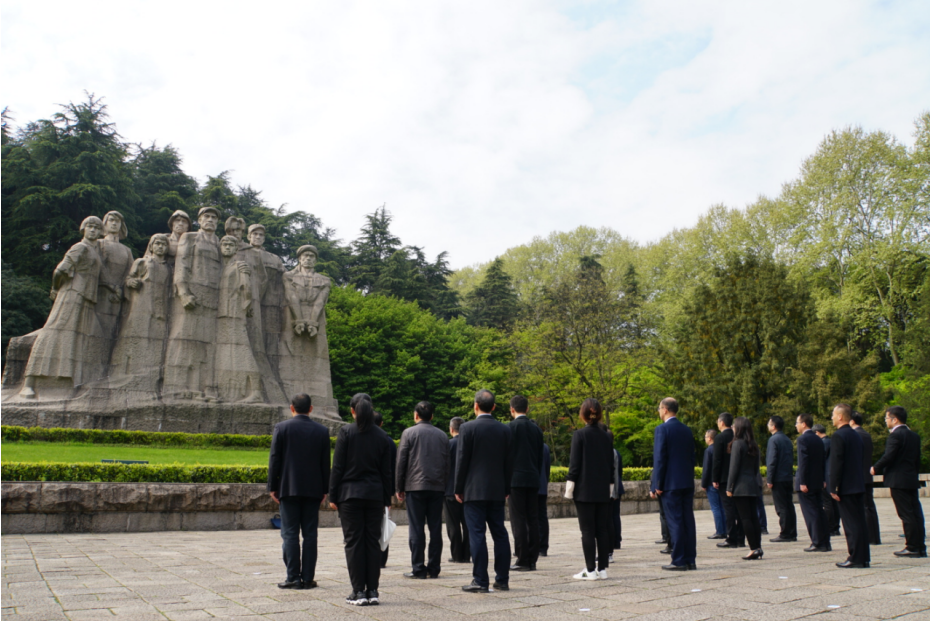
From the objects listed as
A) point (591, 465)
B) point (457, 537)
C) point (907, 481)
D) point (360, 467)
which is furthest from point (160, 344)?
point (907, 481)

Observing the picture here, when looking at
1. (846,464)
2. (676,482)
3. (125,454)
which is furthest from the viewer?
(125,454)

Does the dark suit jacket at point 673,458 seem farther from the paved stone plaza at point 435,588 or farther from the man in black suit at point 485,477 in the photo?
the man in black suit at point 485,477

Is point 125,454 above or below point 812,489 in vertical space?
above

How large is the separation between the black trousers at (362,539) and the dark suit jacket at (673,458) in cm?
312

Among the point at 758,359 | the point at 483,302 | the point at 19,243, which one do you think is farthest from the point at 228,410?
the point at 483,302

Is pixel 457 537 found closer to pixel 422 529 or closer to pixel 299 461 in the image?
pixel 422 529

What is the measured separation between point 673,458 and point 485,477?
7.43ft

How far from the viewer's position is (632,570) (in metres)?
6.95

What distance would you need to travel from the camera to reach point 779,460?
9219 mm

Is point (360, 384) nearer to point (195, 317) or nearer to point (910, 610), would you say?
point (195, 317)

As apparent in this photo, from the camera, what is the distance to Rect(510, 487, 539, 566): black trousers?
6.65 meters

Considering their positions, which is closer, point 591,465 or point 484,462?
point 484,462

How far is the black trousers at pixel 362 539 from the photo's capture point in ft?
16.6

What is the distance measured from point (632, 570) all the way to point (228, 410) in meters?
14.1
